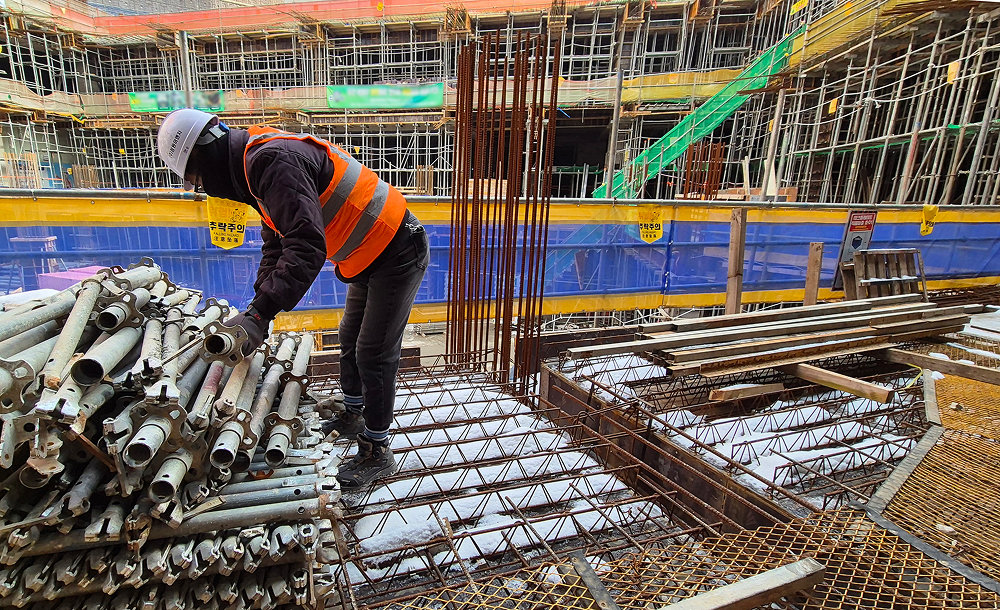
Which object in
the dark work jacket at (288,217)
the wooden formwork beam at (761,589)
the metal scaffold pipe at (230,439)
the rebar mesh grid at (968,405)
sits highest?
the dark work jacket at (288,217)

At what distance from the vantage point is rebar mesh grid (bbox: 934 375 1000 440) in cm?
330

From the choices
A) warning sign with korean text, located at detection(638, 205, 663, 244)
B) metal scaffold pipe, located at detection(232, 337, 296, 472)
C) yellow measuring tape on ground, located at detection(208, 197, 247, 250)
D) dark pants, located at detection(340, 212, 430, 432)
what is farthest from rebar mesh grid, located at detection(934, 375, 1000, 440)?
yellow measuring tape on ground, located at detection(208, 197, 247, 250)

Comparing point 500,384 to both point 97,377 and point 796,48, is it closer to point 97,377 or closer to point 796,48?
point 97,377

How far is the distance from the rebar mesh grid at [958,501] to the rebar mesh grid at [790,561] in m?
0.20

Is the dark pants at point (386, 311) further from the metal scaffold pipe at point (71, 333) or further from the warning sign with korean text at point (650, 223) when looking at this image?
the warning sign with korean text at point (650, 223)

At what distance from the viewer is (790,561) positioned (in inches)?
83.2

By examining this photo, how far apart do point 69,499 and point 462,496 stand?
188 cm

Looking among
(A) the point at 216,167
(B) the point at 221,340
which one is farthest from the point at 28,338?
(A) the point at 216,167

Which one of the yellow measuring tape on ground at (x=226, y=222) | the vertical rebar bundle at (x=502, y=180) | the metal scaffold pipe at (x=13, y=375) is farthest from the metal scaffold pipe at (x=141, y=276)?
the yellow measuring tape on ground at (x=226, y=222)

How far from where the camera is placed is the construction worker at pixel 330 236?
2.06 meters

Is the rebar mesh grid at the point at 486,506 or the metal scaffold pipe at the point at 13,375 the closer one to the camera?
the metal scaffold pipe at the point at 13,375

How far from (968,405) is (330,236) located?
481 centimetres

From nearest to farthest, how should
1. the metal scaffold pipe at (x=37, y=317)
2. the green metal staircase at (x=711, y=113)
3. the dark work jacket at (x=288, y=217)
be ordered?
the metal scaffold pipe at (x=37, y=317) → the dark work jacket at (x=288, y=217) → the green metal staircase at (x=711, y=113)

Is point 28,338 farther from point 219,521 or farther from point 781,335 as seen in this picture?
point 781,335
